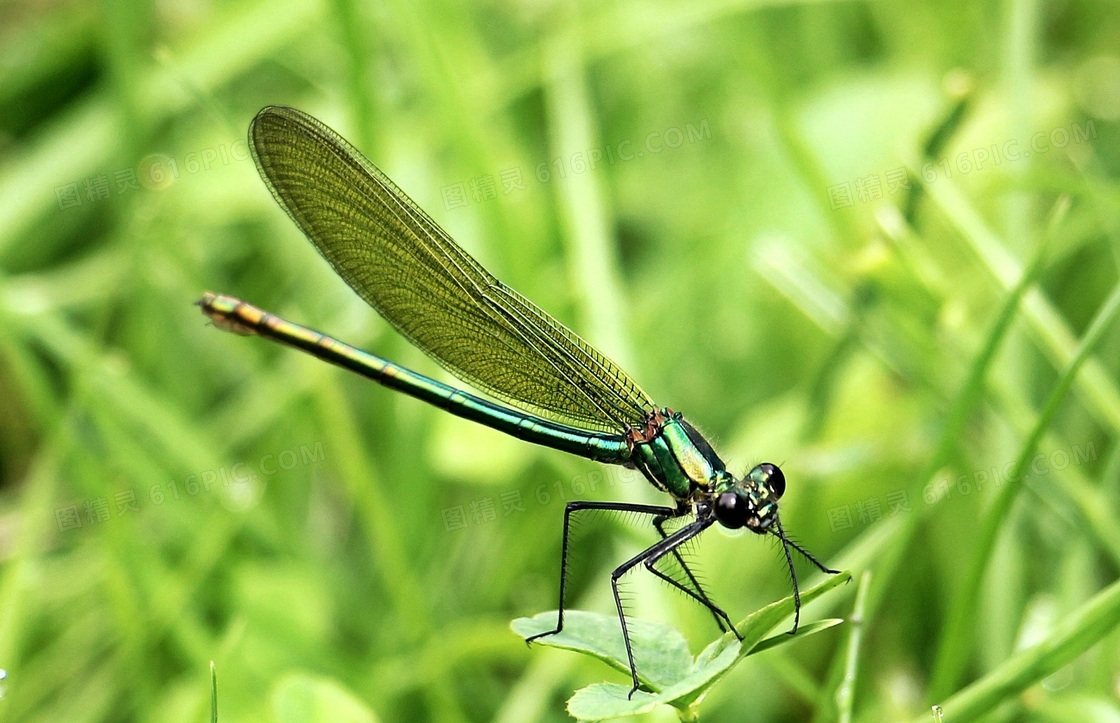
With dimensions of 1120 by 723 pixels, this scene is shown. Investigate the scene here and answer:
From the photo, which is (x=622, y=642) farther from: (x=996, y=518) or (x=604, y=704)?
(x=996, y=518)

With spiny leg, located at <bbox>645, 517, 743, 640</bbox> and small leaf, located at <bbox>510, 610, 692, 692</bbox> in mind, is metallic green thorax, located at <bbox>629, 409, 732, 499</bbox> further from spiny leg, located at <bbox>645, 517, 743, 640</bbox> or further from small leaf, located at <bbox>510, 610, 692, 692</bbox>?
small leaf, located at <bbox>510, 610, 692, 692</bbox>

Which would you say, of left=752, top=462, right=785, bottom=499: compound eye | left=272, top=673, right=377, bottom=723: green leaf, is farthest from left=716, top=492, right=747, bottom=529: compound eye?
left=272, top=673, right=377, bottom=723: green leaf

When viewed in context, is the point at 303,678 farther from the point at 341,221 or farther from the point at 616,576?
the point at 341,221

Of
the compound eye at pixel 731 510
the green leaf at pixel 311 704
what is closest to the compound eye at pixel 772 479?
the compound eye at pixel 731 510

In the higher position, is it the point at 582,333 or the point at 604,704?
the point at 582,333

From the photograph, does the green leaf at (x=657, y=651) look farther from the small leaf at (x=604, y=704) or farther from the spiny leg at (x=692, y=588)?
the spiny leg at (x=692, y=588)

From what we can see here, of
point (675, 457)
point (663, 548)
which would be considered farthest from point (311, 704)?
point (675, 457)
